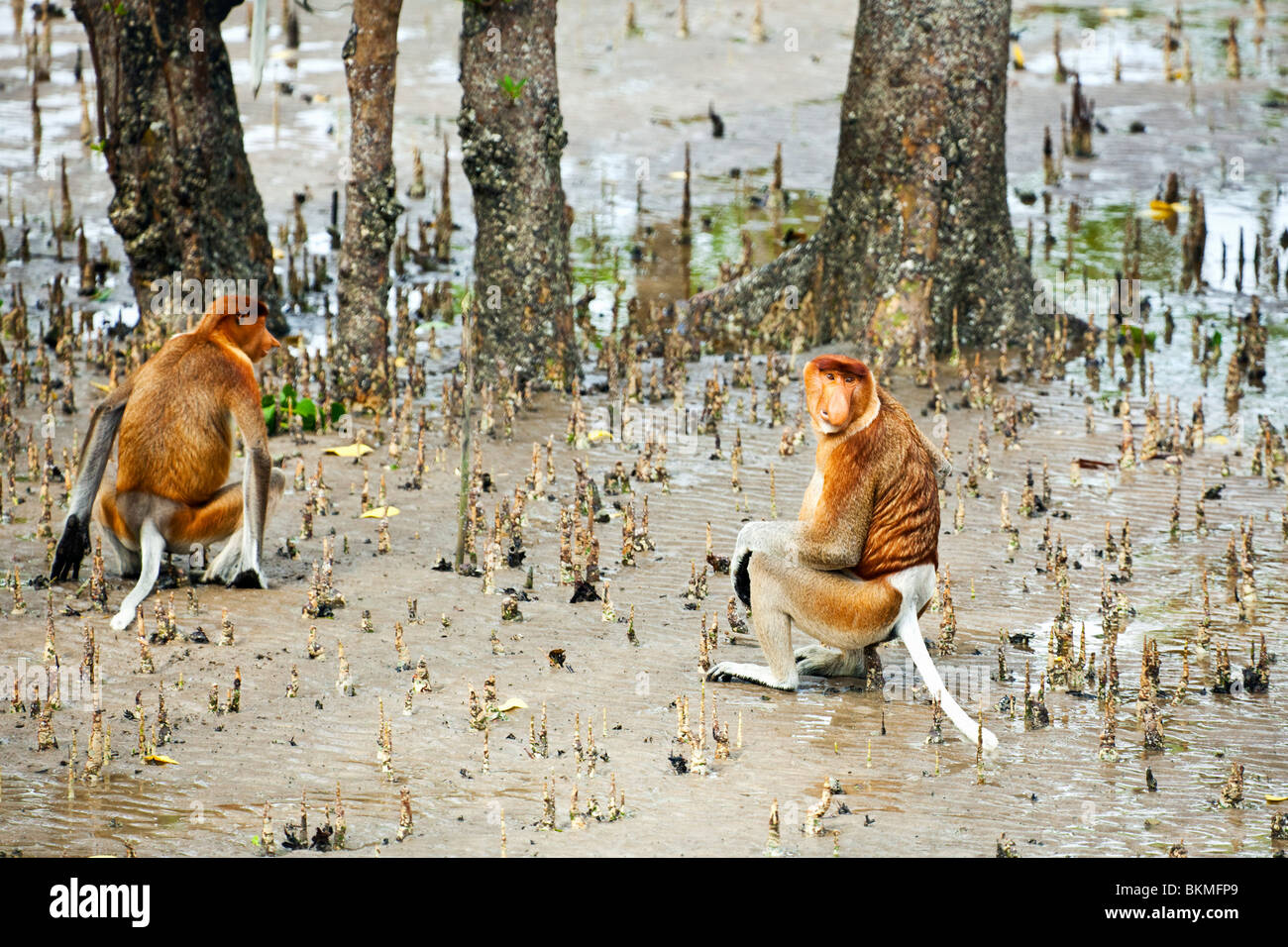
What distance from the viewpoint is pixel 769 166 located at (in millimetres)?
13695

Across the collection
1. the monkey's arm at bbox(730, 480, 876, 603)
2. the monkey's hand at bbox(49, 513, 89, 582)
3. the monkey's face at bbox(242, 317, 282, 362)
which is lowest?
the monkey's hand at bbox(49, 513, 89, 582)

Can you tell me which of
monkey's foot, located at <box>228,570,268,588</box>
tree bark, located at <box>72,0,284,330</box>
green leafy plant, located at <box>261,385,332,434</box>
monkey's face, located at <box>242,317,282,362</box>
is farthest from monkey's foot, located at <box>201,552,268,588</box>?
tree bark, located at <box>72,0,284,330</box>

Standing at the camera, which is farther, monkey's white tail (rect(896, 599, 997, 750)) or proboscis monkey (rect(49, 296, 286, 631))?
proboscis monkey (rect(49, 296, 286, 631))

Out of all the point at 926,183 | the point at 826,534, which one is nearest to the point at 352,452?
the point at 826,534

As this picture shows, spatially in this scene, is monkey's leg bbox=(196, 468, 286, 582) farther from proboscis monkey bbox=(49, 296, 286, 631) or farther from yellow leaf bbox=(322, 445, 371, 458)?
yellow leaf bbox=(322, 445, 371, 458)

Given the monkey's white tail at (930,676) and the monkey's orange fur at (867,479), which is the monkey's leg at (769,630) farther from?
the monkey's white tail at (930,676)

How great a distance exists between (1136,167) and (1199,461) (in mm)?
5927

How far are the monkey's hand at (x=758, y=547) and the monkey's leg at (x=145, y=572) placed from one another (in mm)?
2182

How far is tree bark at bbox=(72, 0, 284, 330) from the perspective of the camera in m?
9.20

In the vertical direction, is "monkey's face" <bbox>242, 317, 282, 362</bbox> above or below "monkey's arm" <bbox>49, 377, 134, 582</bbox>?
above

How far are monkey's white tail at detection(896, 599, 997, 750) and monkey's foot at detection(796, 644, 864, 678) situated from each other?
0.31m

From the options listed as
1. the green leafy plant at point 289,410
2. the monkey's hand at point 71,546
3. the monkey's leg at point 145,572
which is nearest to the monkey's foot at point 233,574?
the monkey's leg at point 145,572

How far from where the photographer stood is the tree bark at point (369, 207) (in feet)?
27.3

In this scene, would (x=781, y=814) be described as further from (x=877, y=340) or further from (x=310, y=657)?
(x=877, y=340)
